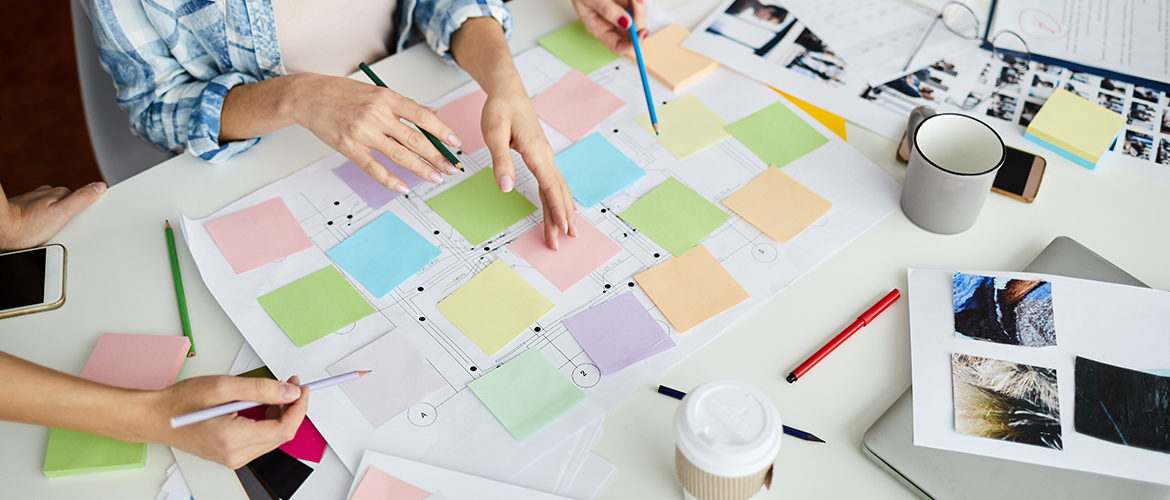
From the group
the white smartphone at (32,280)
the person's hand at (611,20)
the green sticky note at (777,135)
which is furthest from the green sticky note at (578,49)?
the white smartphone at (32,280)

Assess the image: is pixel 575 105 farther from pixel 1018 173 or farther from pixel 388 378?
pixel 1018 173

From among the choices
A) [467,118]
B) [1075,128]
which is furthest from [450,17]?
[1075,128]

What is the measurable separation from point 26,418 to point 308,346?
0.85ft

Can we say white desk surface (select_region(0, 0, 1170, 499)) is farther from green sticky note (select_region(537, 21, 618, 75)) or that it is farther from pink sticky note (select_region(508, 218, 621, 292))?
green sticky note (select_region(537, 21, 618, 75))

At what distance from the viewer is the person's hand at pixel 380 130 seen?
902 millimetres

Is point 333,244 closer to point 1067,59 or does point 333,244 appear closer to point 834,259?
point 834,259

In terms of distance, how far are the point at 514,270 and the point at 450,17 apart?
447mm

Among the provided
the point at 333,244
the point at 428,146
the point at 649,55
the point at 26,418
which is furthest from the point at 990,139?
the point at 26,418

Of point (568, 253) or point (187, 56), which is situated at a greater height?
point (187, 56)

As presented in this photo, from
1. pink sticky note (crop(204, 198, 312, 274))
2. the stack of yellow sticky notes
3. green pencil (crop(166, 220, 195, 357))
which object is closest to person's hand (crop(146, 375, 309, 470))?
green pencil (crop(166, 220, 195, 357))

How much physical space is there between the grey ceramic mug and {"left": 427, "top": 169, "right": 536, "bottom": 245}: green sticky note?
47 centimetres

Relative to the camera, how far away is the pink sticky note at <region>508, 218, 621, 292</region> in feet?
2.76

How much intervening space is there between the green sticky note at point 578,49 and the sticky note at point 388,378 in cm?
53

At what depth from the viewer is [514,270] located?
85 centimetres
